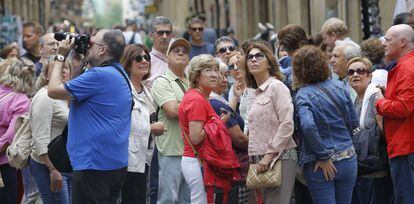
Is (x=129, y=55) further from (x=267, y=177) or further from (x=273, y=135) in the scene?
(x=267, y=177)

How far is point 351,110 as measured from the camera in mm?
9539

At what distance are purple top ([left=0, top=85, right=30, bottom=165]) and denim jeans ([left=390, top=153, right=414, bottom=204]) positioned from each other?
4285 millimetres

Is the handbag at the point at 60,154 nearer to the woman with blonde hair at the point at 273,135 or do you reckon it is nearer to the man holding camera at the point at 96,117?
the man holding camera at the point at 96,117

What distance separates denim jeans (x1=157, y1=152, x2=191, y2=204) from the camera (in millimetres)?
10539

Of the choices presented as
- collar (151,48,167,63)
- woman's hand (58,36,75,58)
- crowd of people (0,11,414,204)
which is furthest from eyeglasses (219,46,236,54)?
woman's hand (58,36,75,58)

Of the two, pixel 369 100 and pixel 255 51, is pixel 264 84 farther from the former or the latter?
pixel 369 100

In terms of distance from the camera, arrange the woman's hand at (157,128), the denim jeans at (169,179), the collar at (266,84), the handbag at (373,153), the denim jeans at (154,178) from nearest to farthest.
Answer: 1. the collar at (266,84)
2. the handbag at (373,153)
3. the woman's hand at (157,128)
4. the denim jeans at (169,179)
5. the denim jeans at (154,178)

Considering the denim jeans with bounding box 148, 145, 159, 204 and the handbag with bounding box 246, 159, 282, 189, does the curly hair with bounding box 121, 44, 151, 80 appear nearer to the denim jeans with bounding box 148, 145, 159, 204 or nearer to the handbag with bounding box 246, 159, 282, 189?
the denim jeans with bounding box 148, 145, 159, 204

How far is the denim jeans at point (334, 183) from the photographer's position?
30.3ft

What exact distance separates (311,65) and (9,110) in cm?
383

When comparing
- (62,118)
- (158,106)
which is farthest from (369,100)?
(62,118)

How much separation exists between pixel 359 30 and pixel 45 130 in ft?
45.6

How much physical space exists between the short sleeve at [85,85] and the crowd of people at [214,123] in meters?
0.01

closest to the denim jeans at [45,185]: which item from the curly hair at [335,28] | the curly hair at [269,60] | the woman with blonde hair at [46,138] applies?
the woman with blonde hair at [46,138]
